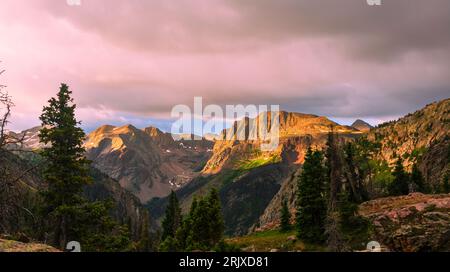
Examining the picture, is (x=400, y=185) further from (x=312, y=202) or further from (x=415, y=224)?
(x=415, y=224)

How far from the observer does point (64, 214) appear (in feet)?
114

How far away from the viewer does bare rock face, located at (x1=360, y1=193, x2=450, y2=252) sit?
41.2m

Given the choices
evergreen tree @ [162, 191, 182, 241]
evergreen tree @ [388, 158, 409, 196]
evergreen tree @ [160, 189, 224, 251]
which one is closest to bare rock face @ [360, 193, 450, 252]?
evergreen tree @ [160, 189, 224, 251]

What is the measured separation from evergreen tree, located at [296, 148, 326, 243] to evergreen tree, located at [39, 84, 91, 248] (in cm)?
3278

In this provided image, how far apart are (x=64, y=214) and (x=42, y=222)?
3215mm

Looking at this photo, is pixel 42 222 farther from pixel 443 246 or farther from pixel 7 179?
pixel 443 246

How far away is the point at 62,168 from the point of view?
35.2 metres

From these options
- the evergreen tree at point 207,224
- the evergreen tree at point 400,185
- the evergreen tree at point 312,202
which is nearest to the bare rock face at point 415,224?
the evergreen tree at point 312,202

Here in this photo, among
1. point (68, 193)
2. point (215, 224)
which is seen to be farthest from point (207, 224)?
point (68, 193)

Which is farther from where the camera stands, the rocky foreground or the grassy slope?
the grassy slope

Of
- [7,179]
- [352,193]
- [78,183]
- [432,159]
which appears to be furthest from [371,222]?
[432,159]

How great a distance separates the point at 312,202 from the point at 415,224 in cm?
1683

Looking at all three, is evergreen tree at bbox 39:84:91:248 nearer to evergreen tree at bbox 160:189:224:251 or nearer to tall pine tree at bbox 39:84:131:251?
tall pine tree at bbox 39:84:131:251
